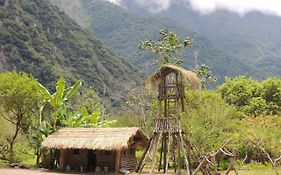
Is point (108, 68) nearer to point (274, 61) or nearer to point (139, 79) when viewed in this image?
point (139, 79)

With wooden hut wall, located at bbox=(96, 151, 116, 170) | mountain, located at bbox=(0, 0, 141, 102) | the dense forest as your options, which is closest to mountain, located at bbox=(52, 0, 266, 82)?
the dense forest

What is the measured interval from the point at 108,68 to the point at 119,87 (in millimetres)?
6748

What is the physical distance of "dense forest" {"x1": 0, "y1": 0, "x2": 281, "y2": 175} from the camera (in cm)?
2959

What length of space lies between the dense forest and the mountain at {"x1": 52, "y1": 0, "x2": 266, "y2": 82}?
389mm

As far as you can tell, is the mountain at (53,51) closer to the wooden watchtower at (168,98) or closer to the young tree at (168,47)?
the young tree at (168,47)

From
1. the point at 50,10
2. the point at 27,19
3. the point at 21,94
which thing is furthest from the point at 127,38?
the point at 21,94

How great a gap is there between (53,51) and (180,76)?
7480cm

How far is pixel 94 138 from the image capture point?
2642 cm

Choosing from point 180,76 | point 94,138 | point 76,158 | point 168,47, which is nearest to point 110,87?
point 168,47

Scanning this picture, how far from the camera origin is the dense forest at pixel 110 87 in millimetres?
29594

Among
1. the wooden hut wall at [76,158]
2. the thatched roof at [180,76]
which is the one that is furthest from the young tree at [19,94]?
the thatched roof at [180,76]

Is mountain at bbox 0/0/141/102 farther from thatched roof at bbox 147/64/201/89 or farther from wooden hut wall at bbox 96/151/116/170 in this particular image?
thatched roof at bbox 147/64/201/89

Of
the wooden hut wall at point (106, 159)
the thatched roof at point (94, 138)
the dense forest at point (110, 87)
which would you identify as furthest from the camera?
the dense forest at point (110, 87)

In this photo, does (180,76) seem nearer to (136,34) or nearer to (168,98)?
(168,98)
